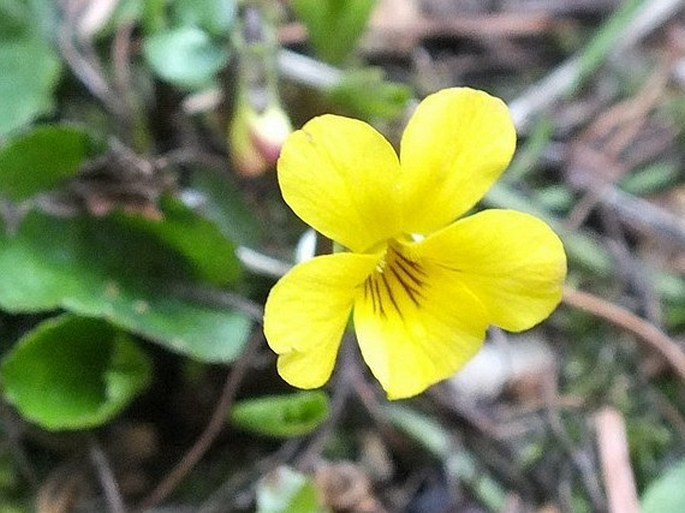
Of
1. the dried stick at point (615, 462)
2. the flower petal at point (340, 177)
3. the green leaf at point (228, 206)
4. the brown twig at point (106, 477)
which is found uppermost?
the flower petal at point (340, 177)

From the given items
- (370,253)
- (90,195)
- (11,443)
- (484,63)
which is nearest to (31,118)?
(90,195)

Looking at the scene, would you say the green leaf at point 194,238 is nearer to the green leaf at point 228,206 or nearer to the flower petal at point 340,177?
the green leaf at point 228,206

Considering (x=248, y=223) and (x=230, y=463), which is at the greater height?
(x=248, y=223)

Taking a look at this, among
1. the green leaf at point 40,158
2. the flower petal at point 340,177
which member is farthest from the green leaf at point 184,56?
the flower petal at point 340,177

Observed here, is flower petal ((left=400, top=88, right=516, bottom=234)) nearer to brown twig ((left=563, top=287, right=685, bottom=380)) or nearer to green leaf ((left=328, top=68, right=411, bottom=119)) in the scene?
green leaf ((left=328, top=68, right=411, bottom=119))

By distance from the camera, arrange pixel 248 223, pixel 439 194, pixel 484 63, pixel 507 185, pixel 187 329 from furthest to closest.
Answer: pixel 484 63
pixel 507 185
pixel 248 223
pixel 187 329
pixel 439 194

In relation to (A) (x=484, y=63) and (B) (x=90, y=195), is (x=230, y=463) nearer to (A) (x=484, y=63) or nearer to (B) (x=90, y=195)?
(B) (x=90, y=195)
